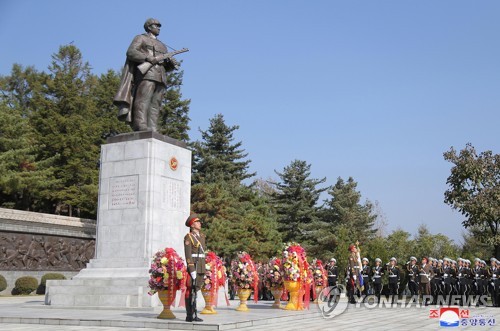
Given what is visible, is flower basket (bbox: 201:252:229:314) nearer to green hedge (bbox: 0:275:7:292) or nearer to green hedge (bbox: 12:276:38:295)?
green hedge (bbox: 0:275:7:292)

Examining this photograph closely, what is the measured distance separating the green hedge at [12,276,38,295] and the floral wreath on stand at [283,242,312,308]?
13520mm

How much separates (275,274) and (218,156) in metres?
34.9

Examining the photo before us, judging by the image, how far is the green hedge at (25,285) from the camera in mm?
21906

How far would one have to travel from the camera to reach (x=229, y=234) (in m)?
32.7

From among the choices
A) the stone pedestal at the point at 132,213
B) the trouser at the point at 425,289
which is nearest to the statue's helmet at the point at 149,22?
the stone pedestal at the point at 132,213

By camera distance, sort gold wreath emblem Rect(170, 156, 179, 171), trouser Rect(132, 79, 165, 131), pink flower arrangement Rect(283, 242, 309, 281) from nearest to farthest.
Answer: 1. pink flower arrangement Rect(283, 242, 309, 281)
2. gold wreath emblem Rect(170, 156, 179, 171)
3. trouser Rect(132, 79, 165, 131)

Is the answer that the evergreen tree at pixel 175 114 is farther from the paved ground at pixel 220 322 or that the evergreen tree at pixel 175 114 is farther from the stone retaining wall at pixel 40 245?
the paved ground at pixel 220 322

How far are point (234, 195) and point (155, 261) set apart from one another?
32416 millimetres

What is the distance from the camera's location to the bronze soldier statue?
1478 cm

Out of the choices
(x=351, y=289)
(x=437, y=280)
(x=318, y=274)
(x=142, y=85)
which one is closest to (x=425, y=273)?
(x=437, y=280)

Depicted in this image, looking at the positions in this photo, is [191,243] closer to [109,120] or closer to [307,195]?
[109,120]

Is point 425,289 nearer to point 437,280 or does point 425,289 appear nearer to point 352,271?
point 437,280

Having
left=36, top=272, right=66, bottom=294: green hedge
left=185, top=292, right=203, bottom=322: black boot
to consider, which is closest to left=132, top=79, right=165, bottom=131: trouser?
left=185, top=292, right=203, bottom=322: black boot

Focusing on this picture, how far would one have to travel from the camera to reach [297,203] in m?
45.2
